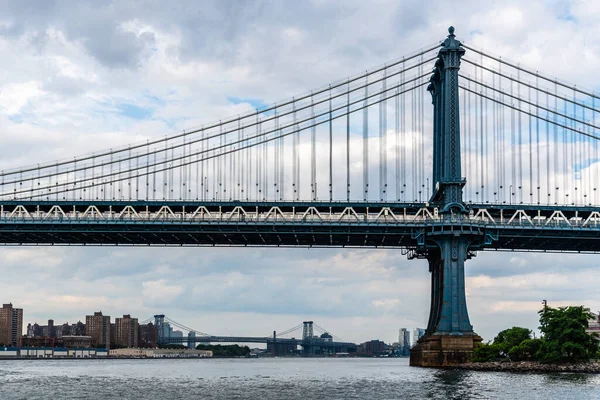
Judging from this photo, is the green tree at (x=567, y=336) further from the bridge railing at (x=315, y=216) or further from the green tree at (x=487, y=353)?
the bridge railing at (x=315, y=216)

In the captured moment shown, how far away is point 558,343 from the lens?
94375 mm

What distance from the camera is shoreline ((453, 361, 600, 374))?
9338 centimetres

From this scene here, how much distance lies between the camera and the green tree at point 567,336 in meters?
93.3

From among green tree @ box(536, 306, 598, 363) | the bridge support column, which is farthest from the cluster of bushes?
the bridge support column

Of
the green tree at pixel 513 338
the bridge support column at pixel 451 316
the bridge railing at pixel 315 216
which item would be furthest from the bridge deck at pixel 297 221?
the green tree at pixel 513 338

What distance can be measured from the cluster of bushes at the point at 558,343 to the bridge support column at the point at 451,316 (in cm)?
175

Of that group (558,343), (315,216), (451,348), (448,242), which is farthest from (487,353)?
(315,216)

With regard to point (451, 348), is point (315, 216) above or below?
above

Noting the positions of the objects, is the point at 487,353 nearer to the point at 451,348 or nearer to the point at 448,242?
the point at 451,348

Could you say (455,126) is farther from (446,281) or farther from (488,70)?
(446,281)

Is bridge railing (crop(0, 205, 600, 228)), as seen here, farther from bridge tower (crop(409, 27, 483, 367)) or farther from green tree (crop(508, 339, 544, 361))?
green tree (crop(508, 339, 544, 361))

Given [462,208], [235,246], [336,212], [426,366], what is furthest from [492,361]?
[235,246]

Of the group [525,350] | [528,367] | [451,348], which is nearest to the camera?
[528,367]

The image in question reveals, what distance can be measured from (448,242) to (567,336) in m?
16.9
